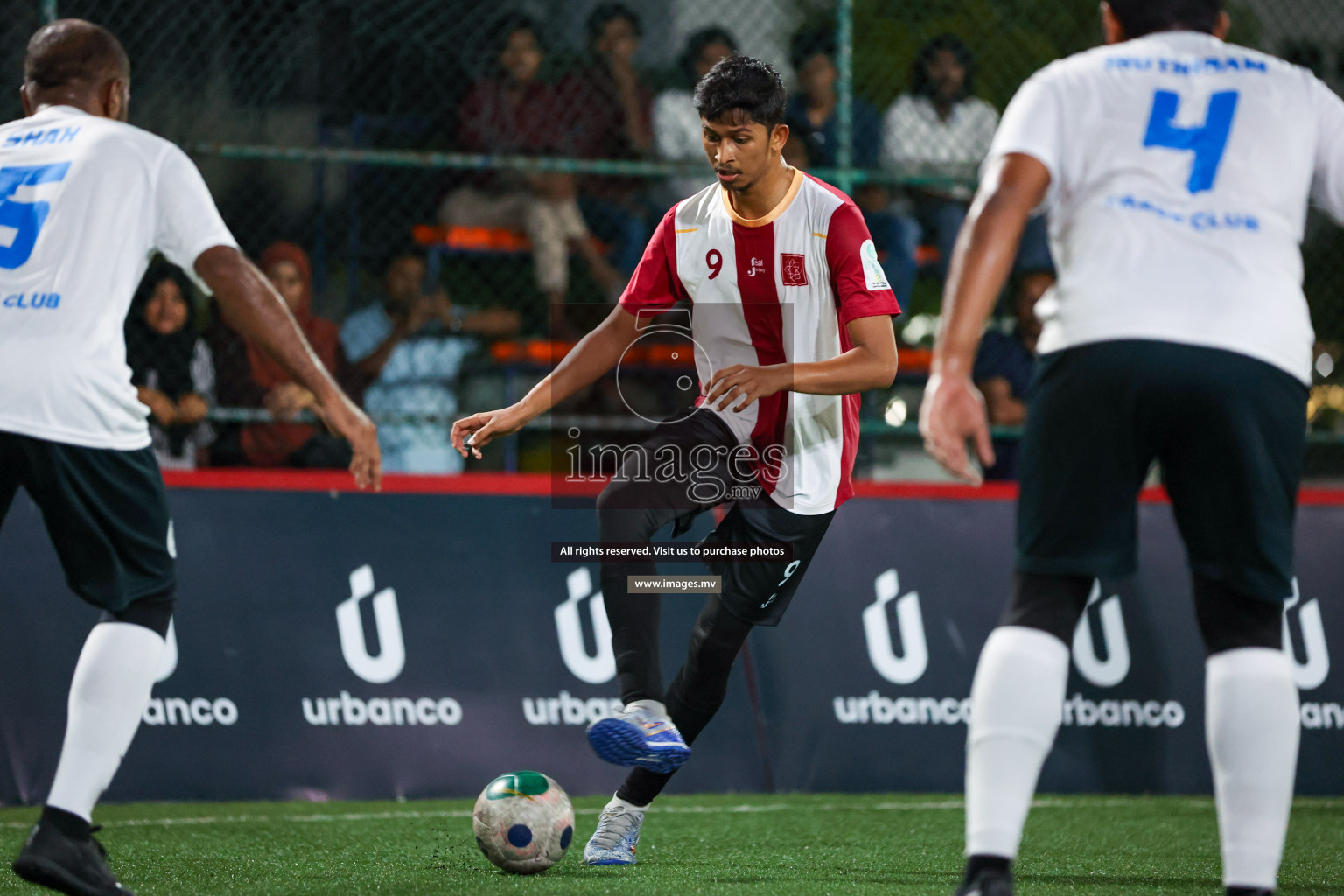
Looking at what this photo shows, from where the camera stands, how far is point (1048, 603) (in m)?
2.91

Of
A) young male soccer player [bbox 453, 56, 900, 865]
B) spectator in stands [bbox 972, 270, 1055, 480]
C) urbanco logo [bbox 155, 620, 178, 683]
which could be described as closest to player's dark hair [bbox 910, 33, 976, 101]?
spectator in stands [bbox 972, 270, 1055, 480]

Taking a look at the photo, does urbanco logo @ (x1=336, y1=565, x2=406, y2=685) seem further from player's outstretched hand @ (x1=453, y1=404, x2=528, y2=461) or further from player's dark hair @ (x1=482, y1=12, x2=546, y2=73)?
player's dark hair @ (x1=482, y1=12, x2=546, y2=73)

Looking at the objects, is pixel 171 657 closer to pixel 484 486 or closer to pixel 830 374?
pixel 484 486

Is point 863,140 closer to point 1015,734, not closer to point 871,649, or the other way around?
point 871,649

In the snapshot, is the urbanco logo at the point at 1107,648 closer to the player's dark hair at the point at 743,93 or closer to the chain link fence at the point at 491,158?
the chain link fence at the point at 491,158

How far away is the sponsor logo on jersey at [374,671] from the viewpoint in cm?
650

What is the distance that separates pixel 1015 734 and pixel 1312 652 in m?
4.94

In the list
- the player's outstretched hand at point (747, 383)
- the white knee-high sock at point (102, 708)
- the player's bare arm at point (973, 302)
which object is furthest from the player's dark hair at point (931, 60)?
the white knee-high sock at point (102, 708)

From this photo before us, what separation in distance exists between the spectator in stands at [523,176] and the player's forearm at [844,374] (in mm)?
4450

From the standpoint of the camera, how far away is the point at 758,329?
479 cm

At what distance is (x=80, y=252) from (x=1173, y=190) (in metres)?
2.47

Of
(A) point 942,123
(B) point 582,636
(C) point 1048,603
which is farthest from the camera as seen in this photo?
(A) point 942,123

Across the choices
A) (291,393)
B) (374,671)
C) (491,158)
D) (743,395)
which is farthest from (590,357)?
(291,393)

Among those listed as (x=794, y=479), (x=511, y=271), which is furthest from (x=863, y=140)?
(x=794, y=479)
